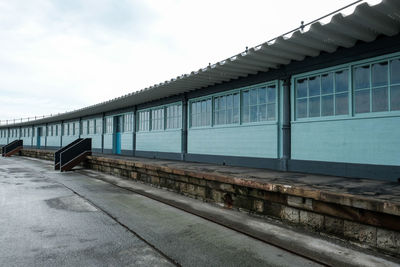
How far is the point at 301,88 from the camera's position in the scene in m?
7.92

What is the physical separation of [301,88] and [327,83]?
2.55 ft

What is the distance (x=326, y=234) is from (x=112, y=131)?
17.8 m

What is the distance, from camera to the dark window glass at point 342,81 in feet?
22.4

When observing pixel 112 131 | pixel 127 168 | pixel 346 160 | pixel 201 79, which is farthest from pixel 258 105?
pixel 112 131

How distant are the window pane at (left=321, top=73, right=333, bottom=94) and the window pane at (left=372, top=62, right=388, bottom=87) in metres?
1.03

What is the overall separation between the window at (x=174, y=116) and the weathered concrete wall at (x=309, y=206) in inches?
205

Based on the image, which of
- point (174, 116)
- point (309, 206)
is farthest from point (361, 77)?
point (174, 116)

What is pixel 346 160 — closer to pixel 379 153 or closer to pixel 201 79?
pixel 379 153

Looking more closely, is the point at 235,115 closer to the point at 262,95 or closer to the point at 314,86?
the point at 262,95

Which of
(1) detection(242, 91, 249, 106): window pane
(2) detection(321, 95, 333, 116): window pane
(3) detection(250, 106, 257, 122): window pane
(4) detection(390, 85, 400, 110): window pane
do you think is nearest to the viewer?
(4) detection(390, 85, 400, 110): window pane

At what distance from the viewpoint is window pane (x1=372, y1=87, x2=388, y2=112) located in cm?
612

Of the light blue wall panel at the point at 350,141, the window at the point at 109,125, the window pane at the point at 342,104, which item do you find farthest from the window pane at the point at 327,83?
the window at the point at 109,125

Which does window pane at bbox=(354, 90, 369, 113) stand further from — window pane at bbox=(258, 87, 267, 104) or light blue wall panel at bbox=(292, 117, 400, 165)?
window pane at bbox=(258, 87, 267, 104)

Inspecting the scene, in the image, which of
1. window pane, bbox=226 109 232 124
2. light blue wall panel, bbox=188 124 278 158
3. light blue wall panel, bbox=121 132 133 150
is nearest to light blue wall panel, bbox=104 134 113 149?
light blue wall panel, bbox=121 132 133 150
